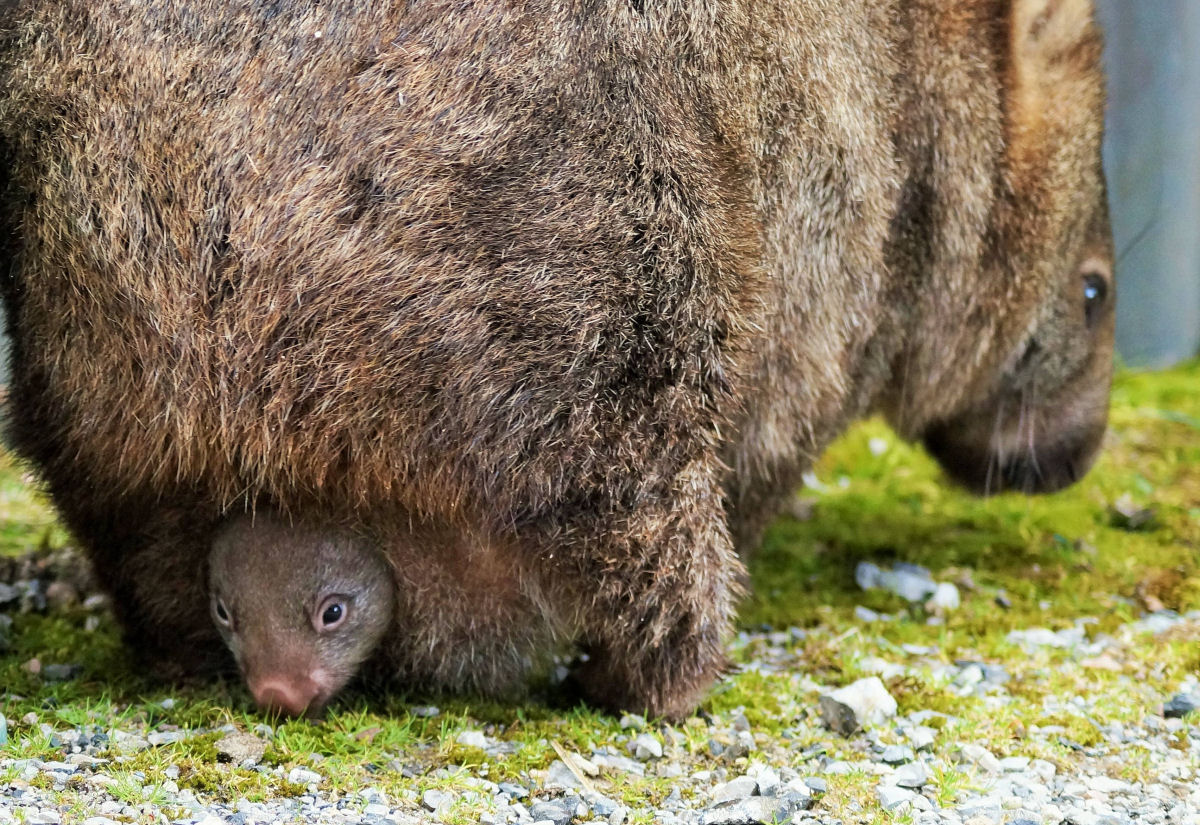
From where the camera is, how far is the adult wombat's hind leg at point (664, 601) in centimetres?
366

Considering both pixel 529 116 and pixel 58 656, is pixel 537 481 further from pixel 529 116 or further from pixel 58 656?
pixel 58 656

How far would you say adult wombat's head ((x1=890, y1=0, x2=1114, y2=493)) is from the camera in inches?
185

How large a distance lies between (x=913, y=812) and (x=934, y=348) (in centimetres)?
204

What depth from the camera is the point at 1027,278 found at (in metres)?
4.96

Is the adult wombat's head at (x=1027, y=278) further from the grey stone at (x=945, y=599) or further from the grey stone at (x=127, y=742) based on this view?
the grey stone at (x=127, y=742)

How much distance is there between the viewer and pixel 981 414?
5.59 metres

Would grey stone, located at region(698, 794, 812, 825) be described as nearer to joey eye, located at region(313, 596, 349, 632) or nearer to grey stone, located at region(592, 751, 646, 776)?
grey stone, located at region(592, 751, 646, 776)

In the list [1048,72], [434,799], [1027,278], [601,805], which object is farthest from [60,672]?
[1048,72]

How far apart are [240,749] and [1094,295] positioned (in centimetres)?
384

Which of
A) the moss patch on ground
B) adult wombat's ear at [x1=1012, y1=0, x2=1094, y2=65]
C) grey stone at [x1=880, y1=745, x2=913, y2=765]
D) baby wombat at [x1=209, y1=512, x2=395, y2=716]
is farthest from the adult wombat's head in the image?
baby wombat at [x1=209, y1=512, x2=395, y2=716]

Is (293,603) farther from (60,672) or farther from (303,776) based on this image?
(60,672)

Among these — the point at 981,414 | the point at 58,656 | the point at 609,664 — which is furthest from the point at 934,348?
the point at 58,656

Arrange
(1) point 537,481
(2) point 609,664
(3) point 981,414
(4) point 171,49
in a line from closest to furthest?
1. (4) point 171,49
2. (1) point 537,481
3. (2) point 609,664
4. (3) point 981,414

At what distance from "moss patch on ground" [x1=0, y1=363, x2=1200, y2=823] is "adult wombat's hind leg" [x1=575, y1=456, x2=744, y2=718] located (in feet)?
0.39
